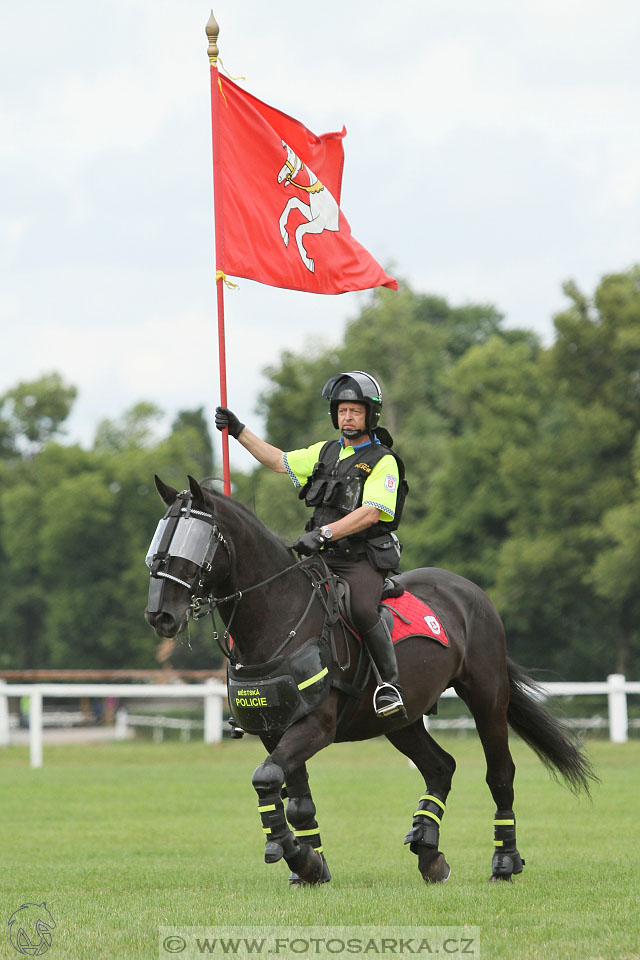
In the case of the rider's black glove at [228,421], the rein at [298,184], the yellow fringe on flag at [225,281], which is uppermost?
the rein at [298,184]

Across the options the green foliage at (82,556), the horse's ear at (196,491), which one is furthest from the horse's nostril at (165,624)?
the green foliage at (82,556)

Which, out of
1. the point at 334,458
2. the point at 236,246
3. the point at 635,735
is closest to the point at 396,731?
the point at 334,458

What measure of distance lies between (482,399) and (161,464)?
571 inches

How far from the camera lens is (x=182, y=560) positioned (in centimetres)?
735

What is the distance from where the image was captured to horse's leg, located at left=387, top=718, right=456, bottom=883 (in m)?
8.48

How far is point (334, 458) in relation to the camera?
8.59 m

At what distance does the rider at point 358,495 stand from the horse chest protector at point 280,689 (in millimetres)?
529

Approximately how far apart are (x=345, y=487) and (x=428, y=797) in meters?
2.33

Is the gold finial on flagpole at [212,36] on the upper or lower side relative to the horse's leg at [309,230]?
upper

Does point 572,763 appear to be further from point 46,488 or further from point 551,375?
point 46,488

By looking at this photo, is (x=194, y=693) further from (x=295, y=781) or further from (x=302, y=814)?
(x=295, y=781)

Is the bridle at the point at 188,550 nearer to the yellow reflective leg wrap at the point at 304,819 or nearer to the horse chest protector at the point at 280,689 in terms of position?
the horse chest protector at the point at 280,689

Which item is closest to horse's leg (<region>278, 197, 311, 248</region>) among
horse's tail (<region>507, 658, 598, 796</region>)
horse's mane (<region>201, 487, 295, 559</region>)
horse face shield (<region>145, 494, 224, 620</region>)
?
horse's mane (<region>201, 487, 295, 559</region>)

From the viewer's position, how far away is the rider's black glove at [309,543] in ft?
25.9
